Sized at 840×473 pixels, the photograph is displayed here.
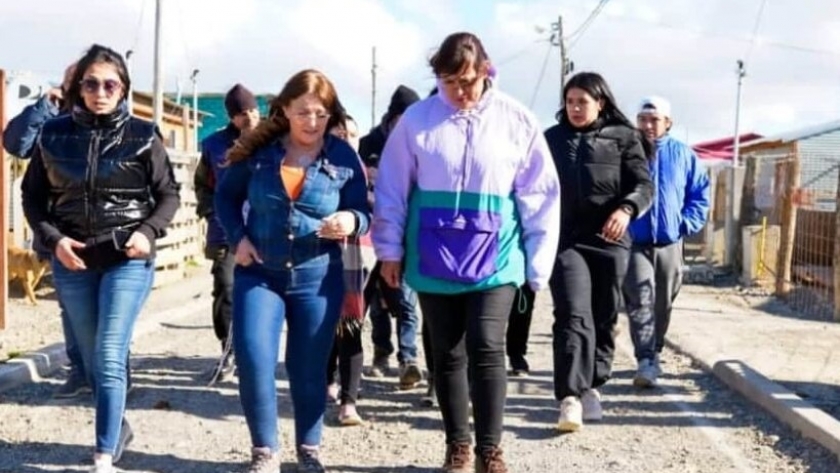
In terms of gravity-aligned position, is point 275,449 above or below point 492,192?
below

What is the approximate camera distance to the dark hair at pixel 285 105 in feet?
16.0

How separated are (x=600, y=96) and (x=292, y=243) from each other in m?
2.10

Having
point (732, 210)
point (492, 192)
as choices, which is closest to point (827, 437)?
point (492, 192)

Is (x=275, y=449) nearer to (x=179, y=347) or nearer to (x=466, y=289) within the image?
(x=466, y=289)

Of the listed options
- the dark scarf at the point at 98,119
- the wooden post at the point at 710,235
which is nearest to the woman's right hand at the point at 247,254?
the dark scarf at the point at 98,119

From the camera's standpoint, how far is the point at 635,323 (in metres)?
7.34

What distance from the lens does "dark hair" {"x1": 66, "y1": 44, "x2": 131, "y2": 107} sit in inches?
194

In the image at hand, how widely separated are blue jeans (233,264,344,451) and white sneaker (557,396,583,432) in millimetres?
1500

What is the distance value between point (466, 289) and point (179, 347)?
187 inches

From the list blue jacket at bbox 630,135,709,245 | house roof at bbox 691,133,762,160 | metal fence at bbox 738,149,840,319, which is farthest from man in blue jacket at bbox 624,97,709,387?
house roof at bbox 691,133,762,160

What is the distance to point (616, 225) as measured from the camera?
5961mm

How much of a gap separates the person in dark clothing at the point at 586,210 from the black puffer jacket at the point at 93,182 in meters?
2.15

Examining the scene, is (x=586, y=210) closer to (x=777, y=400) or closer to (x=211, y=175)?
(x=777, y=400)

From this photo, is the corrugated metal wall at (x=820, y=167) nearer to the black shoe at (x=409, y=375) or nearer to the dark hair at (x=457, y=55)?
the black shoe at (x=409, y=375)
